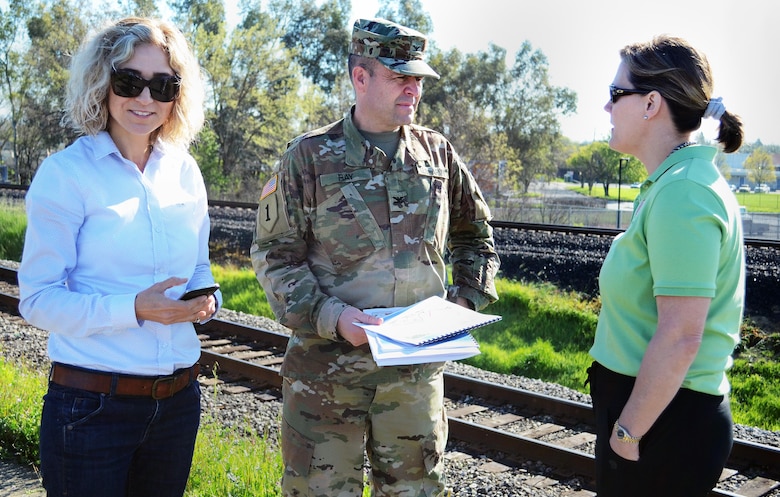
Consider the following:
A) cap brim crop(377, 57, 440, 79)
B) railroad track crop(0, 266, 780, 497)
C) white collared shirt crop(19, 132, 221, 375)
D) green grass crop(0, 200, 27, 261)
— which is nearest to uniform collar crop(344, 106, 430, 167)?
cap brim crop(377, 57, 440, 79)

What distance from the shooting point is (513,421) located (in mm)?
6074

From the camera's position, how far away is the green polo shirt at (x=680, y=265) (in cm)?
231

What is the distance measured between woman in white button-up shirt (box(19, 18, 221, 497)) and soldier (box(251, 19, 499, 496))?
0.39m

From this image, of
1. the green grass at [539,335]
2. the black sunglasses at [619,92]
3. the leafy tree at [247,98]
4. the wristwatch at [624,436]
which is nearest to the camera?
the wristwatch at [624,436]

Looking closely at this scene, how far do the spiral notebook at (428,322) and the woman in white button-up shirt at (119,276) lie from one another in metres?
0.68

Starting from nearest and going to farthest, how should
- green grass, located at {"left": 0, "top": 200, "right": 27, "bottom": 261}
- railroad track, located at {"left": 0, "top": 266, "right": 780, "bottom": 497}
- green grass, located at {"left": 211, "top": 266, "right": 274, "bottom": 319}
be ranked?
railroad track, located at {"left": 0, "top": 266, "right": 780, "bottom": 497}
green grass, located at {"left": 211, "top": 266, "right": 274, "bottom": 319}
green grass, located at {"left": 0, "top": 200, "right": 27, "bottom": 261}

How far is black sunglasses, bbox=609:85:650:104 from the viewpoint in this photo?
2578 mm

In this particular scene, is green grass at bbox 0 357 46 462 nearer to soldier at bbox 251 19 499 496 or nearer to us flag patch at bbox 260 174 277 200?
soldier at bbox 251 19 499 496

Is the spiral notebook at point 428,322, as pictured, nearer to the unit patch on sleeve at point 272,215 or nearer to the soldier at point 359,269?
the soldier at point 359,269

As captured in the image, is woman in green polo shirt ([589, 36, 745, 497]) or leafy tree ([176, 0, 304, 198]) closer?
woman in green polo shirt ([589, 36, 745, 497])

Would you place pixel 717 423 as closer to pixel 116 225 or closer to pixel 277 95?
pixel 116 225

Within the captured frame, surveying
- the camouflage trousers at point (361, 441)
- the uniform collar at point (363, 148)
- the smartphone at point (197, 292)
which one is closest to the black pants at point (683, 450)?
the camouflage trousers at point (361, 441)

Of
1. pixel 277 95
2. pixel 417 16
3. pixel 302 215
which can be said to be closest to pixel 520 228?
pixel 302 215

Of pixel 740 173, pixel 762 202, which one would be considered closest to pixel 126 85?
pixel 762 202
